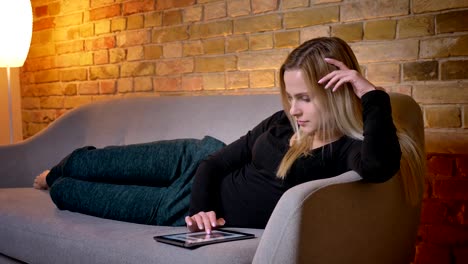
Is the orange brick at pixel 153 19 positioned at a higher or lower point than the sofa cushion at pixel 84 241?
higher

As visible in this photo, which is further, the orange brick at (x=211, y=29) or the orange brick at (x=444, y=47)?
the orange brick at (x=211, y=29)

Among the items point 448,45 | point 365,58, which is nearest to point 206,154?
point 365,58

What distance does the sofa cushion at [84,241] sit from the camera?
1.57 metres

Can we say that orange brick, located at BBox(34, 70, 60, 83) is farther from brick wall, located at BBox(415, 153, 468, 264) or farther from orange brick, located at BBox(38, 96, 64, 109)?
brick wall, located at BBox(415, 153, 468, 264)

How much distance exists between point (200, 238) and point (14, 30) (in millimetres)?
2173

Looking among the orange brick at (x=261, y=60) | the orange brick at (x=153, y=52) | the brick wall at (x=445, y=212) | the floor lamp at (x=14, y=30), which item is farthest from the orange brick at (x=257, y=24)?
the floor lamp at (x=14, y=30)

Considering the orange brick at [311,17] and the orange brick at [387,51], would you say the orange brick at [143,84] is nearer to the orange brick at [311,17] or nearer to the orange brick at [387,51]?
the orange brick at [311,17]

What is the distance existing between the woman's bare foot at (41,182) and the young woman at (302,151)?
0.73m

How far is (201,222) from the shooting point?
1.81m

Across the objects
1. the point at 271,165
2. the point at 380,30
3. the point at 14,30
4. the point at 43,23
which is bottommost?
the point at 271,165

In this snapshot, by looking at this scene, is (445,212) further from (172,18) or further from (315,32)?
(172,18)

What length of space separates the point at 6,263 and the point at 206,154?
2.62 feet

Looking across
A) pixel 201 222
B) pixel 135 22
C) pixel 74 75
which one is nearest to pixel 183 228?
pixel 201 222

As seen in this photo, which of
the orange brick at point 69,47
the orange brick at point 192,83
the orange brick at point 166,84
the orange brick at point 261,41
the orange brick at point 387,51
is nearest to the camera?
the orange brick at point 387,51
